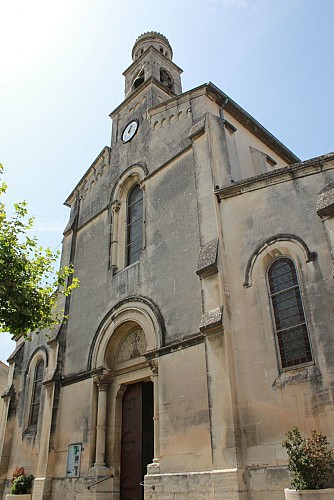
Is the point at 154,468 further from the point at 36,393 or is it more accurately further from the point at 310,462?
the point at 36,393

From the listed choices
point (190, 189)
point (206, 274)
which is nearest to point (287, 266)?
point (206, 274)

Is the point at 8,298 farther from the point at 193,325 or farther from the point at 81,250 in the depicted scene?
the point at 81,250

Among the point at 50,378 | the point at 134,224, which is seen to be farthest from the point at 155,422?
the point at 134,224

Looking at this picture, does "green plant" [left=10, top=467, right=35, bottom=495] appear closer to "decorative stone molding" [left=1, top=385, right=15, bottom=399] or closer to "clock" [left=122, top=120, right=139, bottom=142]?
"decorative stone molding" [left=1, top=385, right=15, bottom=399]

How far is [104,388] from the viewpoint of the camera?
1298cm

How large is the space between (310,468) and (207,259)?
503 cm

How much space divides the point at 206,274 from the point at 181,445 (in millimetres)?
Answer: 3944

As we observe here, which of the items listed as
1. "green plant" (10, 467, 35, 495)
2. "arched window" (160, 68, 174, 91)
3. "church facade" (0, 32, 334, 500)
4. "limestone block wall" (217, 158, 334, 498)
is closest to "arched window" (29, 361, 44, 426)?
"church facade" (0, 32, 334, 500)

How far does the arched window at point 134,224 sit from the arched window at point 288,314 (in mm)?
5737

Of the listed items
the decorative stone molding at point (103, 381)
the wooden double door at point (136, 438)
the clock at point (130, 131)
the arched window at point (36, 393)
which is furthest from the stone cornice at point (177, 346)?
the clock at point (130, 131)

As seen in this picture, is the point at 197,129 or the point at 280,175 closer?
the point at 280,175

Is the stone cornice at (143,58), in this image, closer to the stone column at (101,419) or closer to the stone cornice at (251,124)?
the stone cornice at (251,124)

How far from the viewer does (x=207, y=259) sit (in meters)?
10.5

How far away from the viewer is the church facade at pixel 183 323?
8586 millimetres
